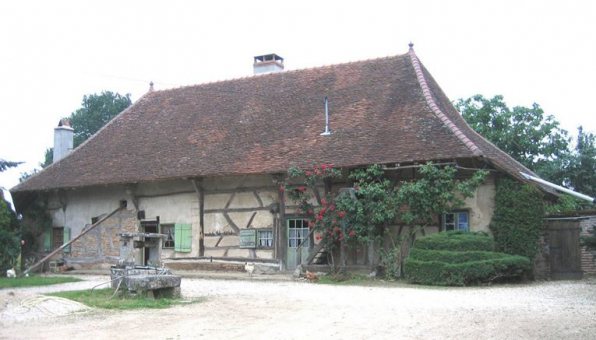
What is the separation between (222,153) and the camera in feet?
60.0

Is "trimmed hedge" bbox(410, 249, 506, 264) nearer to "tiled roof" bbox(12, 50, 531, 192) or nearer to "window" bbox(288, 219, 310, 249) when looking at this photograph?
"tiled roof" bbox(12, 50, 531, 192)

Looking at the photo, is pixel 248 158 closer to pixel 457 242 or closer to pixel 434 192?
pixel 434 192

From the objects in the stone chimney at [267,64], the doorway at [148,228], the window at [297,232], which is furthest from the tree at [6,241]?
the stone chimney at [267,64]

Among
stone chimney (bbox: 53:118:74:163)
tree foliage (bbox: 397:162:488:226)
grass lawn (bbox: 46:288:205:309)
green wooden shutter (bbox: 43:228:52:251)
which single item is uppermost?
stone chimney (bbox: 53:118:74:163)

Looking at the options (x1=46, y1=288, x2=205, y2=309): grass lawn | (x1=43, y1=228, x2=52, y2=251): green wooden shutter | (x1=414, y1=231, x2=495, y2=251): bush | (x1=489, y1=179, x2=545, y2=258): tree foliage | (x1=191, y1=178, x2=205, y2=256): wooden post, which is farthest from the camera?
(x1=43, y1=228, x2=52, y2=251): green wooden shutter

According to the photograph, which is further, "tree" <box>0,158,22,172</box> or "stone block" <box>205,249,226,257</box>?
"stone block" <box>205,249,226,257</box>

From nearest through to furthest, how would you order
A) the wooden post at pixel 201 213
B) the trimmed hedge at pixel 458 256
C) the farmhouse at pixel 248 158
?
the trimmed hedge at pixel 458 256 < the farmhouse at pixel 248 158 < the wooden post at pixel 201 213

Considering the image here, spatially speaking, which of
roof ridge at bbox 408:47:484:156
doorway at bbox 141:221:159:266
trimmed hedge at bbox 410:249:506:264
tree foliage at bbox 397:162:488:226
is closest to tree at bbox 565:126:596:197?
roof ridge at bbox 408:47:484:156

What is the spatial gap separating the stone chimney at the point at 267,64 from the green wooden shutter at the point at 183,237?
23.9 ft

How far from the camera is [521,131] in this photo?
27703 millimetres

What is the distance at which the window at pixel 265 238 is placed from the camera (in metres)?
17.6

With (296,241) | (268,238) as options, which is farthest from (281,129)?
(296,241)

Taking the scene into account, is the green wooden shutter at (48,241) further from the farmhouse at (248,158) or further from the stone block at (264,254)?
the stone block at (264,254)

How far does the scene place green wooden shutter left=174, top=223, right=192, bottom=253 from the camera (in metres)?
18.6
